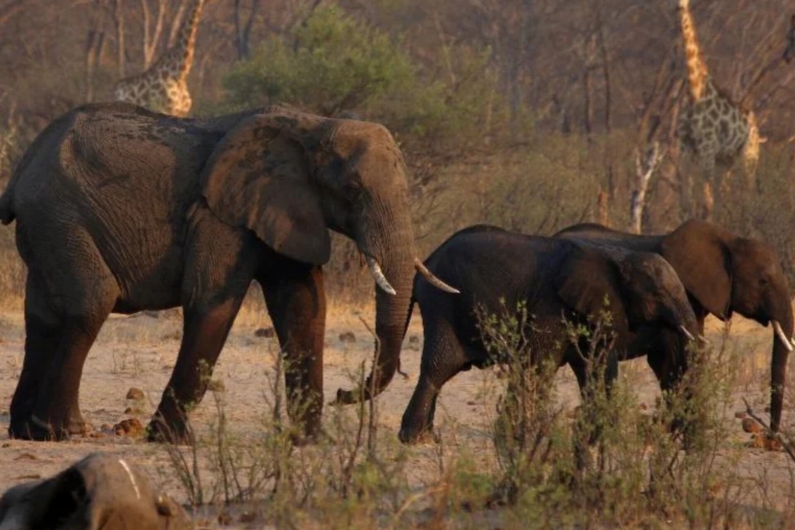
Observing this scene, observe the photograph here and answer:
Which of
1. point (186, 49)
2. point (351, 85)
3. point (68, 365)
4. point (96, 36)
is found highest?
point (96, 36)

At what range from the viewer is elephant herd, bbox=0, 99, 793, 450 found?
8531 mm

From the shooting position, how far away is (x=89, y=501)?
225 inches

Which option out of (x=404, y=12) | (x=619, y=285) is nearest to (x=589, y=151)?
(x=404, y=12)

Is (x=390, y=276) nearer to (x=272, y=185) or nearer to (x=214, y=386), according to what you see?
(x=272, y=185)

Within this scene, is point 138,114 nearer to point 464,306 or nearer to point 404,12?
point 464,306

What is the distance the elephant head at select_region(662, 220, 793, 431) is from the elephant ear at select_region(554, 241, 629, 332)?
1073 millimetres

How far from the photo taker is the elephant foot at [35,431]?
28.2ft

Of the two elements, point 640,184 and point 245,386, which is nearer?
point 245,386

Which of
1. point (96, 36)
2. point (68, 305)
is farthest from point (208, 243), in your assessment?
point (96, 36)

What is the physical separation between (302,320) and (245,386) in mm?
2480

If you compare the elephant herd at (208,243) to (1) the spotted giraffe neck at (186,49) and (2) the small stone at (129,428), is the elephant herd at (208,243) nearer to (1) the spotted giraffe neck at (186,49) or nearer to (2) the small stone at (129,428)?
(2) the small stone at (129,428)

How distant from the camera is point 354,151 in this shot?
28.1 feet

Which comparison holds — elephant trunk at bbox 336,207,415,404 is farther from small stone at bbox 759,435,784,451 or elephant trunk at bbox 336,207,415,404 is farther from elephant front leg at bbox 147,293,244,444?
small stone at bbox 759,435,784,451

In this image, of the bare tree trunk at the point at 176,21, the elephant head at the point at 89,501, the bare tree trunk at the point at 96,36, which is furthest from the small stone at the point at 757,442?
the bare tree trunk at the point at 176,21
